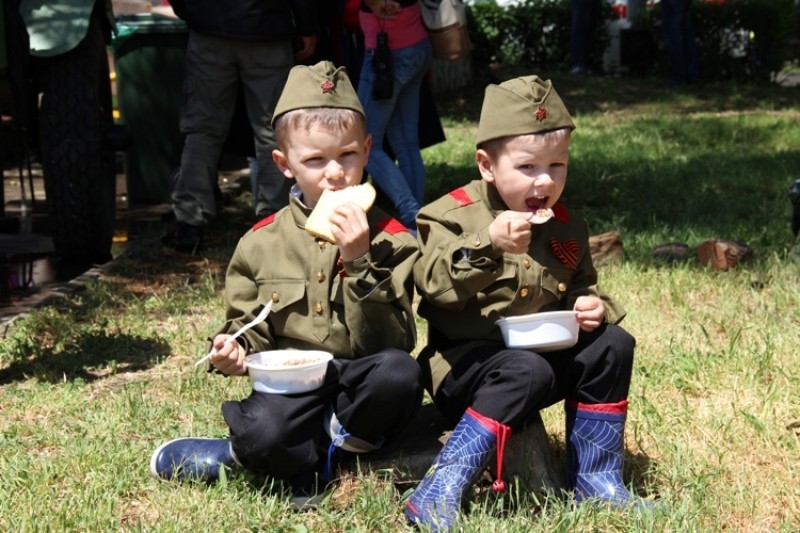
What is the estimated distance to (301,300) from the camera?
3.15 m

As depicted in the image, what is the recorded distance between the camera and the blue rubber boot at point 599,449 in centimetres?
310

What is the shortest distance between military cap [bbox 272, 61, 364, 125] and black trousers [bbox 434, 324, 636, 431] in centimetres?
71

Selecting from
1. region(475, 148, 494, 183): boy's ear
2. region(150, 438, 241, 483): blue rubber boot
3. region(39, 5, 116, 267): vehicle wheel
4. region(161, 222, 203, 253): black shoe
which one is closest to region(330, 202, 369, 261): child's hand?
region(475, 148, 494, 183): boy's ear

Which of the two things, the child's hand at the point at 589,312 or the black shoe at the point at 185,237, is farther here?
the black shoe at the point at 185,237

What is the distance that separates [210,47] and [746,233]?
2777mm

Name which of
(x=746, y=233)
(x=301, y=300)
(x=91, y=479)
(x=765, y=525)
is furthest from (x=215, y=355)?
(x=746, y=233)

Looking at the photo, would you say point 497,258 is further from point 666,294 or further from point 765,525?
point 666,294

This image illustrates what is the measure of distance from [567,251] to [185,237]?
11.1 feet

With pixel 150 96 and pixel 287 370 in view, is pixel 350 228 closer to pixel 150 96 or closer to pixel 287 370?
pixel 287 370

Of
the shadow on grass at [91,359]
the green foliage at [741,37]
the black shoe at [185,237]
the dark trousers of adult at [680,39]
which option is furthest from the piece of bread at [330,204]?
the green foliage at [741,37]

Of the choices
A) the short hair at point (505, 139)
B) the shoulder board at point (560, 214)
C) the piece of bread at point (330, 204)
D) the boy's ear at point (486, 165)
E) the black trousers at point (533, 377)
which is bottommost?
the black trousers at point (533, 377)

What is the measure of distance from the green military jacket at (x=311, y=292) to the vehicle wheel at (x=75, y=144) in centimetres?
264

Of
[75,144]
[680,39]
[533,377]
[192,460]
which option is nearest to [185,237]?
[75,144]

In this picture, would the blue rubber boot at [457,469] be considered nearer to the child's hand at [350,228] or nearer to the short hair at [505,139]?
the child's hand at [350,228]
